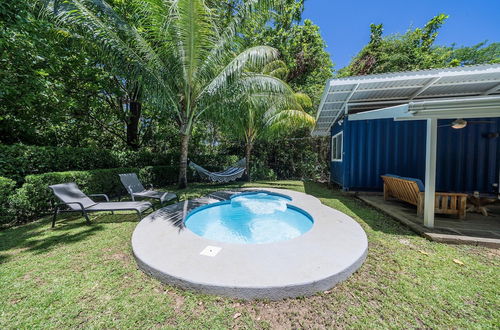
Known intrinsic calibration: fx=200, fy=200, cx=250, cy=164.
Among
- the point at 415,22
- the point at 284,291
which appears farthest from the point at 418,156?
the point at 415,22

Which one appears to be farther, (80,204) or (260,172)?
(260,172)

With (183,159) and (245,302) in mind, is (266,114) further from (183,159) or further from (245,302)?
(245,302)

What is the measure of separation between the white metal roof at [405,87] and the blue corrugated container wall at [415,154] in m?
0.79

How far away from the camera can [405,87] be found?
20.3 ft

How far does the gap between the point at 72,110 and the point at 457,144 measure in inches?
570

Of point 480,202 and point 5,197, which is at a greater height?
point 5,197

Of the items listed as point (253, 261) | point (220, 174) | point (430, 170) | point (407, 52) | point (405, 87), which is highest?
point (407, 52)

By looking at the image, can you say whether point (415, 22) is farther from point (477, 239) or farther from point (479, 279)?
point (479, 279)

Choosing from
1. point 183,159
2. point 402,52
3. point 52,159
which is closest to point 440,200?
point 183,159

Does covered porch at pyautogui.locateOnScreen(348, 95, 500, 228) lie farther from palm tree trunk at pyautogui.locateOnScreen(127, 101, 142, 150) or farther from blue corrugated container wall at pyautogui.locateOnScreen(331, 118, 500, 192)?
palm tree trunk at pyautogui.locateOnScreen(127, 101, 142, 150)

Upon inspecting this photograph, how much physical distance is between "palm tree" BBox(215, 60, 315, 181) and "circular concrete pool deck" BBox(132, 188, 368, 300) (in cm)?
532

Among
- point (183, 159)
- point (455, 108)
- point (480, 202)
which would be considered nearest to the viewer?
point (455, 108)

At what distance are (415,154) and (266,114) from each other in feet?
19.6

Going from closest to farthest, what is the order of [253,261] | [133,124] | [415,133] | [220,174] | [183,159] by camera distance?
[253,261]
[415,133]
[183,159]
[220,174]
[133,124]
